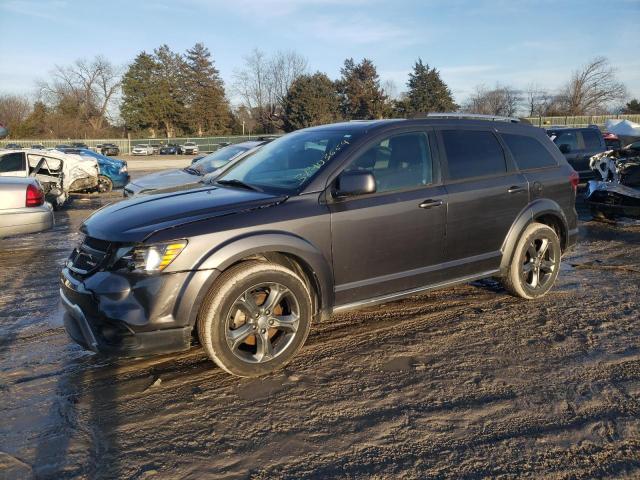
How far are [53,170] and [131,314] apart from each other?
40.6 feet

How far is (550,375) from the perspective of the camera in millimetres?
3645

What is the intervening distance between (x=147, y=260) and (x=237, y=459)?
4.45 feet

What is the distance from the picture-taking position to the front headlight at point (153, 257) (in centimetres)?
331

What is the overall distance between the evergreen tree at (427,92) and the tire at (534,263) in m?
60.4

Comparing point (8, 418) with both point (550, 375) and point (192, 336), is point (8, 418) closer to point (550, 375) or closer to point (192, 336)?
point (192, 336)

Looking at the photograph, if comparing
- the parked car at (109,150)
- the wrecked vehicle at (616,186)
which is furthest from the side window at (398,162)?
the parked car at (109,150)

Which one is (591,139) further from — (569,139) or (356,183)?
(356,183)

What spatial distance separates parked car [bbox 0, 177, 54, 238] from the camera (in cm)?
725

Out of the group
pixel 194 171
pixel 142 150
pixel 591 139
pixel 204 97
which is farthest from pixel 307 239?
pixel 204 97

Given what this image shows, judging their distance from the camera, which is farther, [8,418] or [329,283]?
[329,283]

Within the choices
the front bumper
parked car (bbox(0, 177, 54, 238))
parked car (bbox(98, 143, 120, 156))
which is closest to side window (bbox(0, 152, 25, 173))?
parked car (bbox(0, 177, 54, 238))

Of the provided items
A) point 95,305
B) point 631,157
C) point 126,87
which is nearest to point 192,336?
point 95,305

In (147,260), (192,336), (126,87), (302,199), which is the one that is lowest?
(192,336)

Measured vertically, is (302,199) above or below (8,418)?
above
